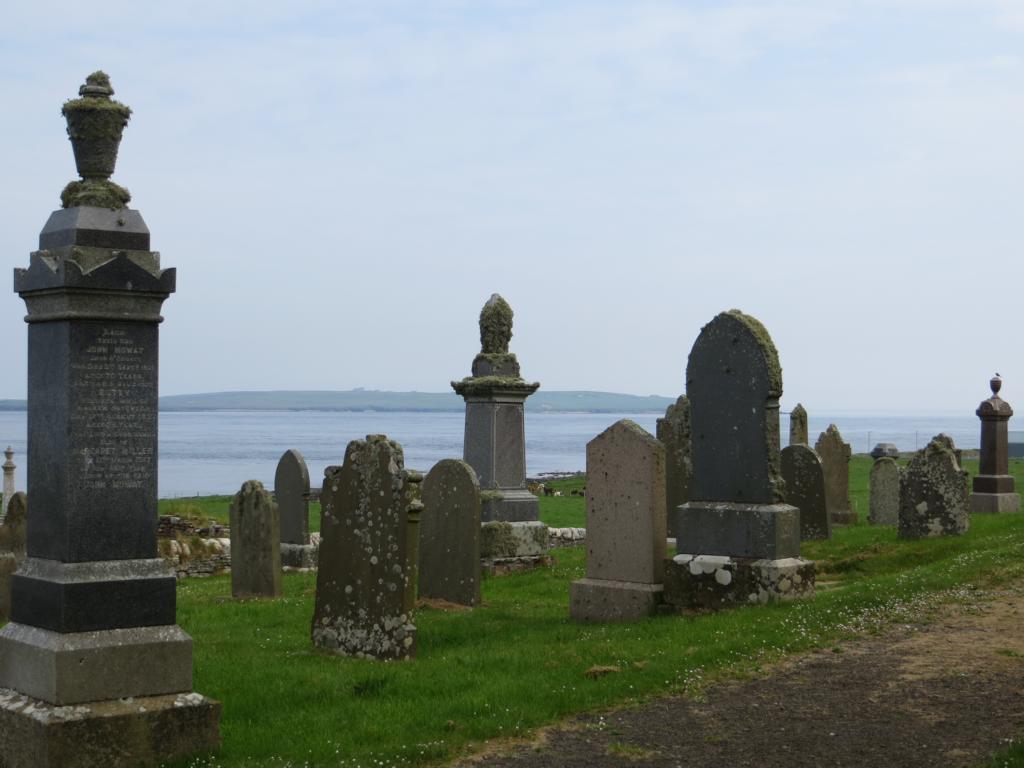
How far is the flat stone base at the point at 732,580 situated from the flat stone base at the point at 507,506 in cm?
561

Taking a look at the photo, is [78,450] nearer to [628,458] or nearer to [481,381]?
[628,458]

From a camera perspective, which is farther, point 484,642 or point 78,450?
point 484,642

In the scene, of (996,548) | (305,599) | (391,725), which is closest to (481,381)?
(305,599)

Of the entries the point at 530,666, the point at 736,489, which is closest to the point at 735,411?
the point at 736,489

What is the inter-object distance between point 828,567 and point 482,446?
524 centimetres

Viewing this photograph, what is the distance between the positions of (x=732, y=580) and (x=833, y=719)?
4343 mm

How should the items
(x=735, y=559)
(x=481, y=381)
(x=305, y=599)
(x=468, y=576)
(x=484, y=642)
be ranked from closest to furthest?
(x=484, y=642) → (x=735, y=559) → (x=468, y=576) → (x=305, y=599) → (x=481, y=381)

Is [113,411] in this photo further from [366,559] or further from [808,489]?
[808,489]

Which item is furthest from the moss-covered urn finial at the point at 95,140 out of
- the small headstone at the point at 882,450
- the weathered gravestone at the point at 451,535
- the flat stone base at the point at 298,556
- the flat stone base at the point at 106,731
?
the small headstone at the point at 882,450

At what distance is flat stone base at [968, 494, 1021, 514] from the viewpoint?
23.7 m

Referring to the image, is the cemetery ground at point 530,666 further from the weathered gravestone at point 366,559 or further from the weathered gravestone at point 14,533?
the weathered gravestone at point 14,533

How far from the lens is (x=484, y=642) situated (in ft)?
37.5

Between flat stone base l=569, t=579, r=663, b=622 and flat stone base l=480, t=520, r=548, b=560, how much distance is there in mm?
5018

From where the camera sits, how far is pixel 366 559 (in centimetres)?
1067
